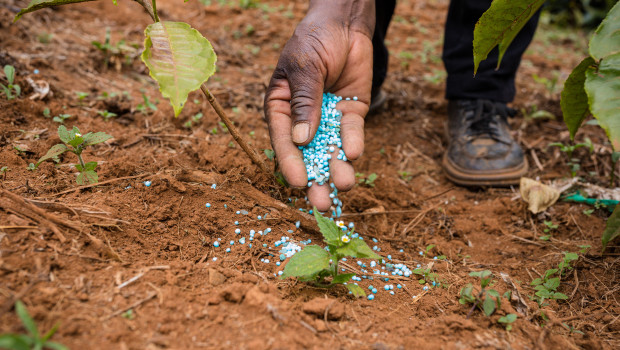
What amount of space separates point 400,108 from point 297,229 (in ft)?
6.01

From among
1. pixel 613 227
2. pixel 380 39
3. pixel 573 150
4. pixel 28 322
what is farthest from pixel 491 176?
pixel 28 322

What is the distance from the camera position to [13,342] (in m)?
0.93

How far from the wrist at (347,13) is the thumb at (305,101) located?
1.41 feet

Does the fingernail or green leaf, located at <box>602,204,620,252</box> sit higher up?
the fingernail

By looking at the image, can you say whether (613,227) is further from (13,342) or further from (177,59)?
(13,342)

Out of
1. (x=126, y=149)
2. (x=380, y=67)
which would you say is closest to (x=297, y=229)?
(x=126, y=149)

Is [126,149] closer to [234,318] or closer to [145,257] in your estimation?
[145,257]

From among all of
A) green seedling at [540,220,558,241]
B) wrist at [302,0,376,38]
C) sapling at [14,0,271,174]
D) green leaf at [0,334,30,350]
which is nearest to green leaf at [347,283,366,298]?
sapling at [14,0,271,174]

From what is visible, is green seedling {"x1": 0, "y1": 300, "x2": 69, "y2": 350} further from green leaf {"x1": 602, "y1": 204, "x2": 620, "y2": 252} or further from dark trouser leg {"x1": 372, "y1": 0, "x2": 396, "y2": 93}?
dark trouser leg {"x1": 372, "y1": 0, "x2": 396, "y2": 93}

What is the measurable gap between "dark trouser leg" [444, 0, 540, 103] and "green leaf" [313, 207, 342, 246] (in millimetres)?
1837

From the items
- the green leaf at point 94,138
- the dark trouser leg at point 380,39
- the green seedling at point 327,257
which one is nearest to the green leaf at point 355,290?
the green seedling at point 327,257

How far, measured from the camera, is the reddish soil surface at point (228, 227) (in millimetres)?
1258

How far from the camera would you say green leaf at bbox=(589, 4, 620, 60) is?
1.33 m

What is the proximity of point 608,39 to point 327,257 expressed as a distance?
1148mm
